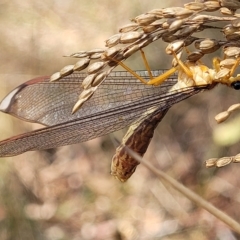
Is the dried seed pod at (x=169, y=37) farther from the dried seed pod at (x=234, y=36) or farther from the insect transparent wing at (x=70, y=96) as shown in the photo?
the insect transparent wing at (x=70, y=96)

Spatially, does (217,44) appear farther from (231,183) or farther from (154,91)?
(231,183)

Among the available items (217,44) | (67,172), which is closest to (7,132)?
(67,172)

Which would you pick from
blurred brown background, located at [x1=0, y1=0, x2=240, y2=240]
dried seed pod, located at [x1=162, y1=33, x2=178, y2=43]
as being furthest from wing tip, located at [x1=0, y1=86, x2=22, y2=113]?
blurred brown background, located at [x1=0, y1=0, x2=240, y2=240]

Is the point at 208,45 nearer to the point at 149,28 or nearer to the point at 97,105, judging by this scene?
the point at 149,28

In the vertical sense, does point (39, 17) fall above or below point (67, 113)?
below

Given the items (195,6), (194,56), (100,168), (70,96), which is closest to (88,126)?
(70,96)

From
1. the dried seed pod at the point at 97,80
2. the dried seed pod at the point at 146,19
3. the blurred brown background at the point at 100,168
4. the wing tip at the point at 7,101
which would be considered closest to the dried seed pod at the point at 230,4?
the dried seed pod at the point at 146,19

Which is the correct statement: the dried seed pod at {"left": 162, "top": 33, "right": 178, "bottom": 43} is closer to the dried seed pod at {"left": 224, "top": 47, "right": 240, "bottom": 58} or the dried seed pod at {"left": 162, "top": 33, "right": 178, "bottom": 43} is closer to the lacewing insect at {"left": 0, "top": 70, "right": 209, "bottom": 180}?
the dried seed pod at {"left": 224, "top": 47, "right": 240, "bottom": 58}
